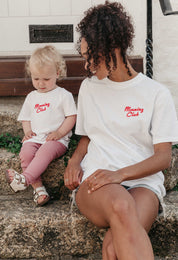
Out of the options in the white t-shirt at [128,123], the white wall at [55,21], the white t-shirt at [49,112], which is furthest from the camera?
the white wall at [55,21]

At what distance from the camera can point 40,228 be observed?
216 centimetres

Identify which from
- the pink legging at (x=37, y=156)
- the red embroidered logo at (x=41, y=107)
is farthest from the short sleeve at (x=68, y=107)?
the pink legging at (x=37, y=156)

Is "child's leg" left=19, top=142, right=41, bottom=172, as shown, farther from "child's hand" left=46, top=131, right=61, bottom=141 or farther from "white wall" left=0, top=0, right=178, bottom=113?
"white wall" left=0, top=0, right=178, bottom=113

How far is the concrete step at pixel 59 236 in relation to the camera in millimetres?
2156

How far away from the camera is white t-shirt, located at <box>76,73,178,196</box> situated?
196 cm

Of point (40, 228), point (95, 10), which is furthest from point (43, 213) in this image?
point (95, 10)

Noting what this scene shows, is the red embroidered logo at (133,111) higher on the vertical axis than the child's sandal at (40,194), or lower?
higher

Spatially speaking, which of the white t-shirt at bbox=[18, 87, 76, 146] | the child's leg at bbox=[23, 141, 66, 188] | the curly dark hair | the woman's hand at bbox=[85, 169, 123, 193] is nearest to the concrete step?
the child's leg at bbox=[23, 141, 66, 188]

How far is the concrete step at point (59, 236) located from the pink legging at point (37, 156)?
0.83 feet

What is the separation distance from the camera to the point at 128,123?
6.60 feet

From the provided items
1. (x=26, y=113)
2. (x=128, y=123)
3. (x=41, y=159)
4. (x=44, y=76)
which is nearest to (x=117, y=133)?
(x=128, y=123)

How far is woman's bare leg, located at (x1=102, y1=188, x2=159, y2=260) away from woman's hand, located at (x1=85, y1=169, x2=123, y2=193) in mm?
132

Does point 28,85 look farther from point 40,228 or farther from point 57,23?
point 40,228

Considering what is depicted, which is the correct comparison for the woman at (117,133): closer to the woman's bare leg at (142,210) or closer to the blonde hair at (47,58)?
the woman's bare leg at (142,210)
